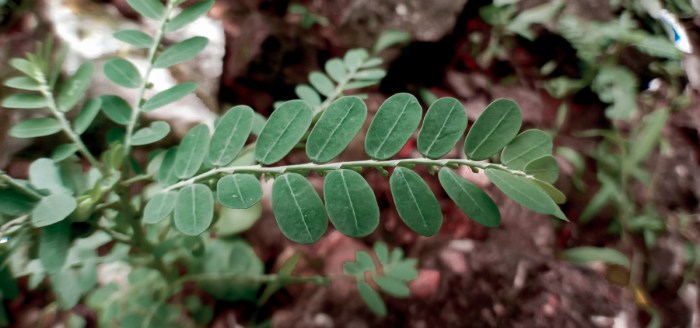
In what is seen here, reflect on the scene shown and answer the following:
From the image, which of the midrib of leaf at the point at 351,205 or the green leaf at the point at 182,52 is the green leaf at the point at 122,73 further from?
the midrib of leaf at the point at 351,205

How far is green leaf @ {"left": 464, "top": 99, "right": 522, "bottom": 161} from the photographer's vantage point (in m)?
0.61

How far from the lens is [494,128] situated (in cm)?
62

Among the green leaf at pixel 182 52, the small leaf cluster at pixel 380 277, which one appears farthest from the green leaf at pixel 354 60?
the small leaf cluster at pixel 380 277

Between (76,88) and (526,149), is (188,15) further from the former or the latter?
(526,149)

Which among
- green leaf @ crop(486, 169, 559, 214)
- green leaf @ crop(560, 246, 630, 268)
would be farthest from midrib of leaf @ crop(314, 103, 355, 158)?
green leaf @ crop(560, 246, 630, 268)

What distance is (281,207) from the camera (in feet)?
1.98

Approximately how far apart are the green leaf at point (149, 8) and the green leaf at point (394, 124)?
0.55 m

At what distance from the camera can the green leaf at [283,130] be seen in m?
0.65

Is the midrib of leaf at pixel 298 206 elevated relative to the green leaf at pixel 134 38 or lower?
lower

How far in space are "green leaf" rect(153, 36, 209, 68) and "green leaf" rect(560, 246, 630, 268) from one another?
4.76ft

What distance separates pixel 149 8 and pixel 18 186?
0.41 metres

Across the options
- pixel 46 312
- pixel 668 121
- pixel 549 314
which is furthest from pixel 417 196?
pixel 668 121

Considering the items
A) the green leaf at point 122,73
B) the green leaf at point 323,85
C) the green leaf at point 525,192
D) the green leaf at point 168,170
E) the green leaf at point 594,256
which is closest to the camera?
the green leaf at point 525,192

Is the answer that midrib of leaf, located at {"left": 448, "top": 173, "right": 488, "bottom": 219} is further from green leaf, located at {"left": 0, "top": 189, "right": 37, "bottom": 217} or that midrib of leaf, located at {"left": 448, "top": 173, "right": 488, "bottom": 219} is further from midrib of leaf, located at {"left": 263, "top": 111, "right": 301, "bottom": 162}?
green leaf, located at {"left": 0, "top": 189, "right": 37, "bottom": 217}
